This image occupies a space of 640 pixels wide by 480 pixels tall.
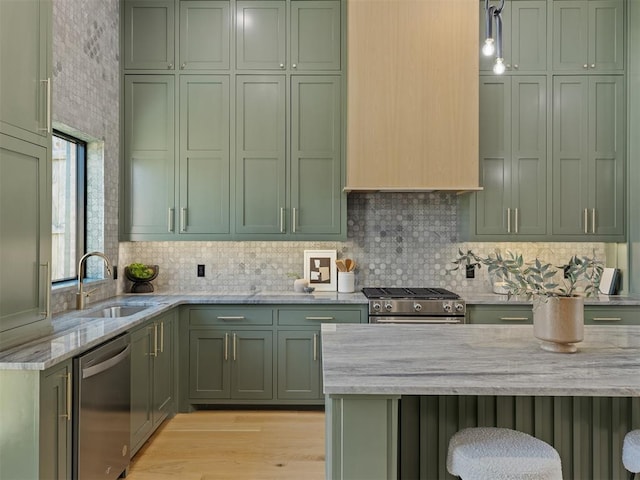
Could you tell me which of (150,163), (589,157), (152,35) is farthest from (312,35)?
(589,157)

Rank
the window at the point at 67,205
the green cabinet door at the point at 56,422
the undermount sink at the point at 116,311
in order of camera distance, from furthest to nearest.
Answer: the window at the point at 67,205 → the undermount sink at the point at 116,311 → the green cabinet door at the point at 56,422

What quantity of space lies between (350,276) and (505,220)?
4.30 ft

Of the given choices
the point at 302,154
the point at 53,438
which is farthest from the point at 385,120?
the point at 53,438

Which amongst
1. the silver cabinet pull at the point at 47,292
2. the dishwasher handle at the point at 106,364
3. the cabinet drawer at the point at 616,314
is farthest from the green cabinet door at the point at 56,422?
the cabinet drawer at the point at 616,314

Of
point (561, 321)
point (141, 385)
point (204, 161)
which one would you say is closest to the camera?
point (561, 321)

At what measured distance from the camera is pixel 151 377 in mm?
3107

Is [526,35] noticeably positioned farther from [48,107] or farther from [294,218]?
[48,107]

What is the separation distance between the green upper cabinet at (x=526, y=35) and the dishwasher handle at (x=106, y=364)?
10.8 feet

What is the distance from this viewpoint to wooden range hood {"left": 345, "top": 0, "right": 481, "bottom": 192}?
3.74m

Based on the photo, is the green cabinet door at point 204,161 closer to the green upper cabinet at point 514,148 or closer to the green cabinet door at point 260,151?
the green cabinet door at point 260,151

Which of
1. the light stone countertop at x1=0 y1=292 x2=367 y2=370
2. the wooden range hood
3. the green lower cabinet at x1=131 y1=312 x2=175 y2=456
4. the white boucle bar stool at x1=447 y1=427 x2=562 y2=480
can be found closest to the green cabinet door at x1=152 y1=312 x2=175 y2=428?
the green lower cabinet at x1=131 y1=312 x2=175 y2=456

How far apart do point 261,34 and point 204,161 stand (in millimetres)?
1101

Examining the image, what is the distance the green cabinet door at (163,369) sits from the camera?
3.17 meters

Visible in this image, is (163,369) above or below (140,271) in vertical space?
below
